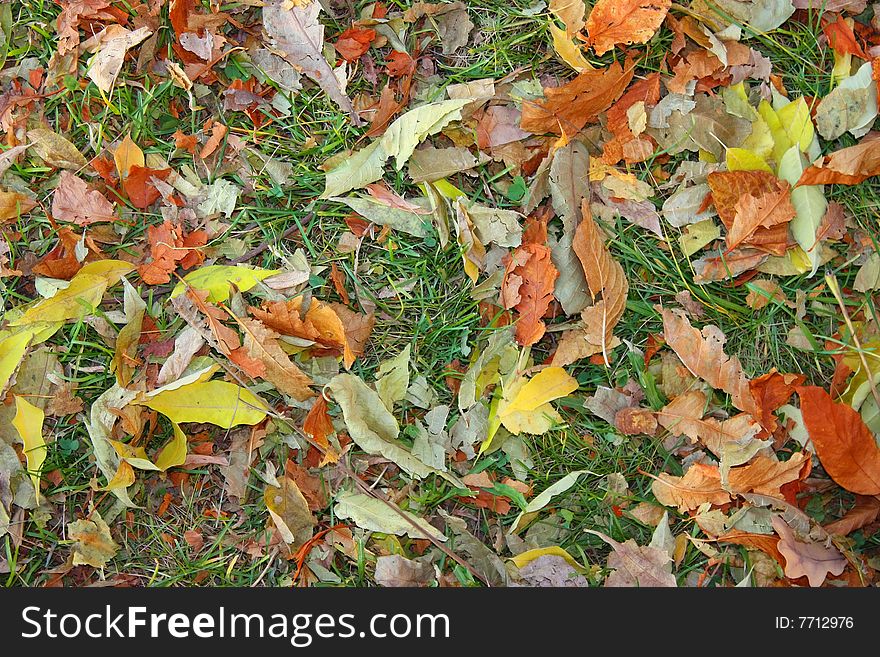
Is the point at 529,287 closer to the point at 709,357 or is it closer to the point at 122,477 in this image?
the point at 709,357

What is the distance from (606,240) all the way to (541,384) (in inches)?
19.6

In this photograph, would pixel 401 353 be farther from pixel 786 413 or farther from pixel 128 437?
pixel 786 413

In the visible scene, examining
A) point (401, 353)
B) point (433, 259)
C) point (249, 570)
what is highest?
point (433, 259)

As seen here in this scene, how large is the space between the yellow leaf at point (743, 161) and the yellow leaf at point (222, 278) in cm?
142

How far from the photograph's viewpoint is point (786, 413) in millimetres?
2158

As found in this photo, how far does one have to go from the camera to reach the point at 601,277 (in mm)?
2158

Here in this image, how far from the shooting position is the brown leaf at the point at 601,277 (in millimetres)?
2156

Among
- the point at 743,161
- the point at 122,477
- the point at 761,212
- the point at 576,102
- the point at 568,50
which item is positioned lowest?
the point at 122,477

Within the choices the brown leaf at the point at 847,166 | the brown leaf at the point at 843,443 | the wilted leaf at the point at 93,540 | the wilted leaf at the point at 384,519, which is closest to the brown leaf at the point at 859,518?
the brown leaf at the point at 843,443

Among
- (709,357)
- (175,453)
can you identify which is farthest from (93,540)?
(709,357)

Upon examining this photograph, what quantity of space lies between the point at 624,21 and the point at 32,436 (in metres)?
2.18

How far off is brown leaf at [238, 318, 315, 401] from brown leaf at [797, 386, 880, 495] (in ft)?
4.78

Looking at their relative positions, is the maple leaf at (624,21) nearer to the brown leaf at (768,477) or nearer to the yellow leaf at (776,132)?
the yellow leaf at (776,132)
